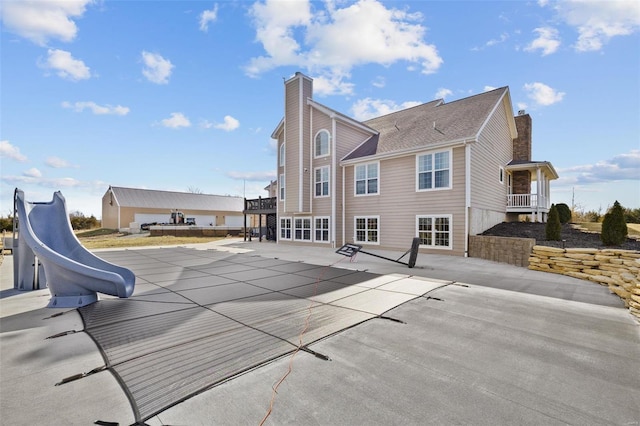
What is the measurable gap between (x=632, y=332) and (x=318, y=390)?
4953 mm

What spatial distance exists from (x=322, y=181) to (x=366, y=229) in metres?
4.18

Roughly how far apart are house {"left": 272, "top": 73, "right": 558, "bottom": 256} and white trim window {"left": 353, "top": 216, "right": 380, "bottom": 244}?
6cm

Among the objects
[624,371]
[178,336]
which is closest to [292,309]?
[178,336]

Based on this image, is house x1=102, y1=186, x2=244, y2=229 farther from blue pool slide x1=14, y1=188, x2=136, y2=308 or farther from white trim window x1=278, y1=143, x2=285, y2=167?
blue pool slide x1=14, y1=188, x2=136, y2=308

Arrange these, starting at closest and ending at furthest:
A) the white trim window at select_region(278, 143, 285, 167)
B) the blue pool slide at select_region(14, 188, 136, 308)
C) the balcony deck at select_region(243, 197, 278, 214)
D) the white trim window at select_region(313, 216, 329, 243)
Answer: the blue pool slide at select_region(14, 188, 136, 308) < the white trim window at select_region(313, 216, 329, 243) < the white trim window at select_region(278, 143, 285, 167) < the balcony deck at select_region(243, 197, 278, 214)

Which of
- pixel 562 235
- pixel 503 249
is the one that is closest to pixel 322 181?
pixel 503 249

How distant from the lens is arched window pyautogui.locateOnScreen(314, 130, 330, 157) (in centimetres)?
1769

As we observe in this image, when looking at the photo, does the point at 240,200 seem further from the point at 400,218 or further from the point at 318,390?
the point at 318,390

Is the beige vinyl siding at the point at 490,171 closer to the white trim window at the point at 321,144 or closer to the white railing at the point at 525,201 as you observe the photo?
the white railing at the point at 525,201

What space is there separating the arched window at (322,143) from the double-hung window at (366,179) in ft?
8.29

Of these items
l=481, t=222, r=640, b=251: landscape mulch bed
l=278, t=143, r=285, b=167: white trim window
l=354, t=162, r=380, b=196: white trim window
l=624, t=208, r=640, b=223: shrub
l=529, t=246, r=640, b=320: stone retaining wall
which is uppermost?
l=278, t=143, r=285, b=167: white trim window

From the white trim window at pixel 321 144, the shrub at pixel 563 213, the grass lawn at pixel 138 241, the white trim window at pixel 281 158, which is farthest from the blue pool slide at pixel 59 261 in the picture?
the shrub at pixel 563 213

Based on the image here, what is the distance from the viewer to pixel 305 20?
1124 cm

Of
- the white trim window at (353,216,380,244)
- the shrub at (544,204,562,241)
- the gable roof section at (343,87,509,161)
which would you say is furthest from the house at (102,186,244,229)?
the shrub at (544,204,562,241)
